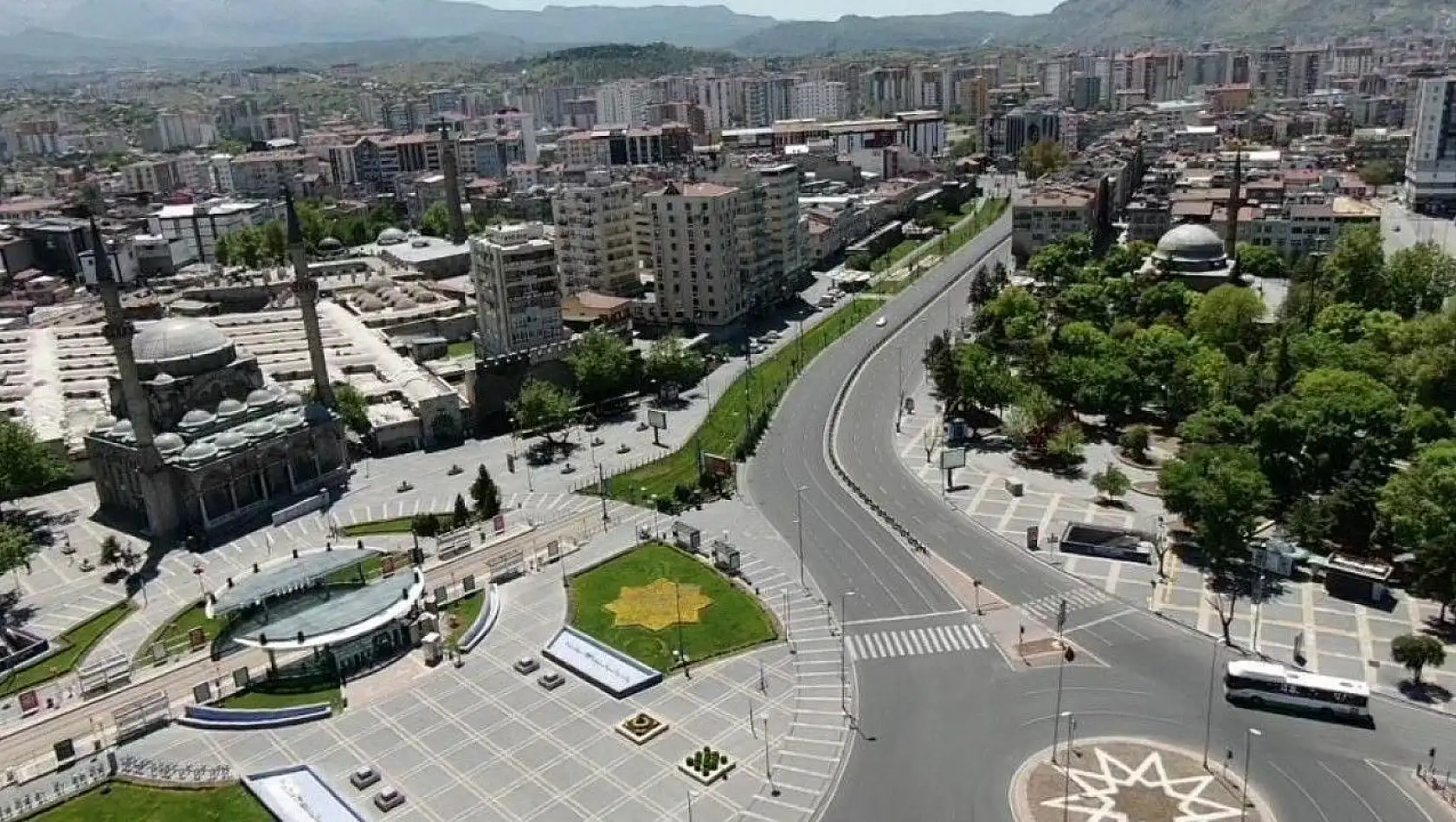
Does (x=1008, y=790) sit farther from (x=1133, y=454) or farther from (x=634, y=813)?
(x=1133, y=454)

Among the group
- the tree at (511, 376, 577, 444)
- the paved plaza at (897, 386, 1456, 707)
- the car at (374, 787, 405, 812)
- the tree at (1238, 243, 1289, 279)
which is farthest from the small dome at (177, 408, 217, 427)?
the tree at (1238, 243, 1289, 279)

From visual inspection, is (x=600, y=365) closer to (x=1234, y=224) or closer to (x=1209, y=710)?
(x=1209, y=710)

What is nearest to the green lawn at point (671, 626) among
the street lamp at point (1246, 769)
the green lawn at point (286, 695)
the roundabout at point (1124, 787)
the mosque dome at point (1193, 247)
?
the green lawn at point (286, 695)

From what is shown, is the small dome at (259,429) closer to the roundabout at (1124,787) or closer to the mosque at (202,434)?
the mosque at (202,434)

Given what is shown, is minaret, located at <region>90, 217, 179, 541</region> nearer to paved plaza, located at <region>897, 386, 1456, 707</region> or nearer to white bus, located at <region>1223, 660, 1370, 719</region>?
paved plaza, located at <region>897, 386, 1456, 707</region>

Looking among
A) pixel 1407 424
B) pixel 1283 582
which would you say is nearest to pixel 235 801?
pixel 1283 582

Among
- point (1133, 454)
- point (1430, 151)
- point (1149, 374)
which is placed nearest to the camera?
point (1133, 454)
